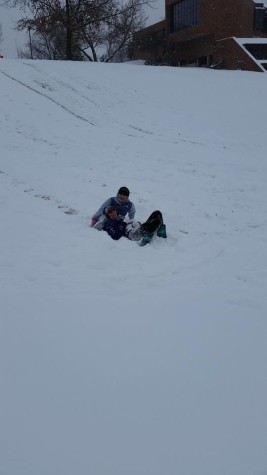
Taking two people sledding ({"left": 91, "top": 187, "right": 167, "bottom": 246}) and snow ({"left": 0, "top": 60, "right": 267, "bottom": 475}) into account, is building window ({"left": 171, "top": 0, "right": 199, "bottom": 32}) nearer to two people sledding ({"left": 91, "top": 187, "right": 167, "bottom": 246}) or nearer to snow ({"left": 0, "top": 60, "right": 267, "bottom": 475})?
snow ({"left": 0, "top": 60, "right": 267, "bottom": 475})

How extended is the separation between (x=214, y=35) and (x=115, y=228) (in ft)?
112

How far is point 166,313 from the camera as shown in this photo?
16.4ft

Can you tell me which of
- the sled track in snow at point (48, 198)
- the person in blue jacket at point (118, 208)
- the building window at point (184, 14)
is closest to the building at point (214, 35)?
the building window at point (184, 14)

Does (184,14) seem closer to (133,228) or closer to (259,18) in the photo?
(259,18)

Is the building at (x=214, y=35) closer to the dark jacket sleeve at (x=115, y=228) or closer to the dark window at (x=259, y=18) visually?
the dark window at (x=259, y=18)

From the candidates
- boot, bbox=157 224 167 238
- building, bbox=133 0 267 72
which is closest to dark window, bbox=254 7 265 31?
building, bbox=133 0 267 72

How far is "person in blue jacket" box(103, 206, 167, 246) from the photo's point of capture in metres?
6.78

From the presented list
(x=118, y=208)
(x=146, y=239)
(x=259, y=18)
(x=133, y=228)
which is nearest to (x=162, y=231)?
(x=146, y=239)

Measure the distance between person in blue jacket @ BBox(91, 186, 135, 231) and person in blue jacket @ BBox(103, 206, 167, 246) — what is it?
11 centimetres

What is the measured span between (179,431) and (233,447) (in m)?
0.46

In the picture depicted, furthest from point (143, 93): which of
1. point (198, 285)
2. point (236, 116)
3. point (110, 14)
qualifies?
point (198, 285)

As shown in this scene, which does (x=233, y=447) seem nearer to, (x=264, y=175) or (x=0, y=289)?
(x=0, y=289)

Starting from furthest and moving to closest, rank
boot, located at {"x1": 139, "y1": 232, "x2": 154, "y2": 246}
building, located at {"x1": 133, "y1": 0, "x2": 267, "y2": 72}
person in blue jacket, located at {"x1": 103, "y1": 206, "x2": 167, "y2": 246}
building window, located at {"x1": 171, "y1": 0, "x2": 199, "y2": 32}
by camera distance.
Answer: building window, located at {"x1": 171, "y1": 0, "x2": 199, "y2": 32} < building, located at {"x1": 133, "y1": 0, "x2": 267, "y2": 72} < person in blue jacket, located at {"x1": 103, "y1": 206, "x2": 167, "y2": 246} < boot, located at {"x1": 139, "y1": 232, "x2": 154, "y2": 246}

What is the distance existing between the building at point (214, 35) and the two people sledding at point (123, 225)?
27259 millimetres
